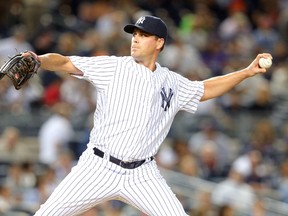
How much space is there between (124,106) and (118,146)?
0.27 m

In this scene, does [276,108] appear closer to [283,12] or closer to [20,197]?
[283,12]

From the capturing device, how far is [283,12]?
17422mm

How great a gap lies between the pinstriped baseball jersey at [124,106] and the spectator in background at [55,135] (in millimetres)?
5405

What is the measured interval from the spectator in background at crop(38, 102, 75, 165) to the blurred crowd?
0.01 meters

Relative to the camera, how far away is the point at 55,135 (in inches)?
497

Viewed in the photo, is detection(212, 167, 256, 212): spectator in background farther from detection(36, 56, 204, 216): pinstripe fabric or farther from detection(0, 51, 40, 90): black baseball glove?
detection(0, 51, 40, 90): black baseball glove

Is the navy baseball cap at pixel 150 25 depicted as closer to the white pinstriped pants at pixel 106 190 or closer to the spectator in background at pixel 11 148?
the white pinstriped pants at pixel 106 190

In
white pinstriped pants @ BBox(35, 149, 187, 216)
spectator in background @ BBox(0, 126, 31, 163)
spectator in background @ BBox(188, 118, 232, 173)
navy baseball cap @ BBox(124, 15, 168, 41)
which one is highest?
navy baseball cap @ BBox(124, 15, 168, 41)

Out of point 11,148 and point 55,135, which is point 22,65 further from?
point 11,148

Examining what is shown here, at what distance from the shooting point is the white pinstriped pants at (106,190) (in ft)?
22.2

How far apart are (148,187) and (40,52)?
763 cm

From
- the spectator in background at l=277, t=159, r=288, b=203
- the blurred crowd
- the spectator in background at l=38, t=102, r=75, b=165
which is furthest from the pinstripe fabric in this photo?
the spectator in background at l=38, t=102, r=75, b=165

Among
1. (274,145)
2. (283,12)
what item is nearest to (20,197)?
(274,145)

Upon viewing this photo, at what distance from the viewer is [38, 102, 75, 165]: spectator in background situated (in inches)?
495
